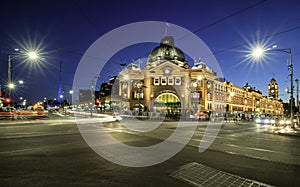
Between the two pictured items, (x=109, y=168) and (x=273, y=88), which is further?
(x=273, y=88)

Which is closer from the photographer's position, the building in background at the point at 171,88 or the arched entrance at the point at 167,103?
the building in background at the point at 171,88

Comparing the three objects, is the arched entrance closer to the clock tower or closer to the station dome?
the station dome

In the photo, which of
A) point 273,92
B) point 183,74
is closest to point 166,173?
point 183,74

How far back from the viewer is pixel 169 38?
80.7 meters

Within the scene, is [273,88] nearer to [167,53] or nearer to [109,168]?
[167,53]

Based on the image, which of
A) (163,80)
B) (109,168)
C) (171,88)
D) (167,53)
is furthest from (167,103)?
(109,168)

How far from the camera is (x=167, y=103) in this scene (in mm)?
59531

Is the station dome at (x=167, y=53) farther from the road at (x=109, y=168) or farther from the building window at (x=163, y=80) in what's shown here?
the road at (x=109, y=168)

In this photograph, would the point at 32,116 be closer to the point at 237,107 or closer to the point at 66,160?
the point at 66,160

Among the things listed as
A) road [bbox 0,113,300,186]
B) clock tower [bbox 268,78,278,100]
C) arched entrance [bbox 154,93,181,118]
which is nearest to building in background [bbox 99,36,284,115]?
arched entrance [bbox 154,93,181,118]

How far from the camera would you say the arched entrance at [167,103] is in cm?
5800

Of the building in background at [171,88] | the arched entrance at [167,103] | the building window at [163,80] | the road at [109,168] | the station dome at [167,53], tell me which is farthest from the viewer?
the station dome at [167,53]

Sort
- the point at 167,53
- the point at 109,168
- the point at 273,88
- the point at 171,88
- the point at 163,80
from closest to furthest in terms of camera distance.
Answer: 1. the point at 109,168
2. the point at 171,88
3. the point at 163,80
4. the point at 167,53
5. the point at 273,88

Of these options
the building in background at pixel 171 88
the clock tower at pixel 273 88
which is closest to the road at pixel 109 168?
the building in background at pixel 171 88
